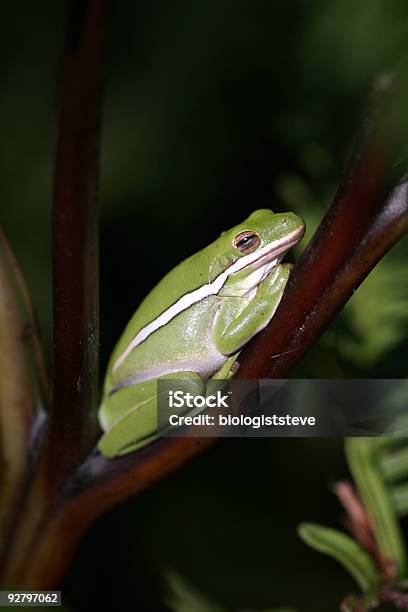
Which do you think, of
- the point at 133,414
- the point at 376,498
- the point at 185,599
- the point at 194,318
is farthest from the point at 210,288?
the point at 185,599

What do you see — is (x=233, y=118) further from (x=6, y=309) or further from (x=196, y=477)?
(x=6, y=309)

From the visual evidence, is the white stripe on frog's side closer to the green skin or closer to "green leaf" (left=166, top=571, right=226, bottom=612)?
the green skin

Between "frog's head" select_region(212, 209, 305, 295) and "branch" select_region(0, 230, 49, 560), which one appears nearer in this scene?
"branch" select_region(0, 230, 49, 560)

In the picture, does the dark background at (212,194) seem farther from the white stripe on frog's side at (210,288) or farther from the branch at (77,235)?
the branch at (77,235)

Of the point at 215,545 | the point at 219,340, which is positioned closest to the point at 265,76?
the point at 219,340

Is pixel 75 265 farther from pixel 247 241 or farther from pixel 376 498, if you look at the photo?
pixel 376 498

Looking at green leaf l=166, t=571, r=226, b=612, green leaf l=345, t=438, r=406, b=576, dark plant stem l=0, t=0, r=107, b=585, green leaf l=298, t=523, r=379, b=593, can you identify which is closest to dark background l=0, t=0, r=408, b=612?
green leaf l=166, t=571, r=226, b=612

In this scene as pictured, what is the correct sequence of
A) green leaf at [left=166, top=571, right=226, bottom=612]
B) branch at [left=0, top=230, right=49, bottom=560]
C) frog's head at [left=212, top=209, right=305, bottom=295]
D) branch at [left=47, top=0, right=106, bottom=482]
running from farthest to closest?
1. green leaf at [left=166, top=571, right=226, bottom=612]
2. frog's head at [left=212, top=209, right=305, bottom=295]
3. branch at [left=0, top=230, right=49, bottom=560]
4. branch at [left=47, top=0, right=106, bottom=482]
